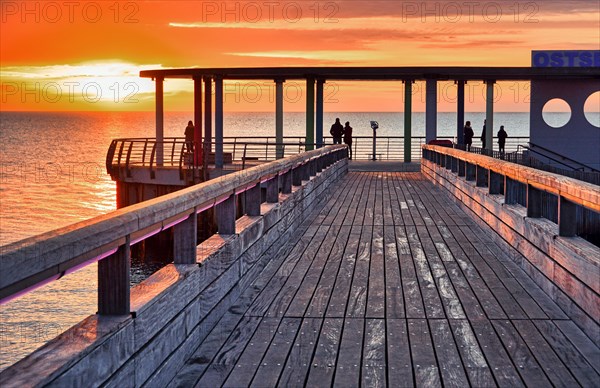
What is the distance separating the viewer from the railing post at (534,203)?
8.81 m

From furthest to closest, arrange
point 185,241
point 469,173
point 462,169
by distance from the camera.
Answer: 1. point 462,169
2. point 469,173
3. point 185,241

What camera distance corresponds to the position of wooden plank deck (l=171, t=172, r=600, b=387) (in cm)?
539

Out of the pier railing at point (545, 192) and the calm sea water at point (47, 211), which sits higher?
the pier railing at point (545, 192)

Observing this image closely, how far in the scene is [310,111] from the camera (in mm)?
34500

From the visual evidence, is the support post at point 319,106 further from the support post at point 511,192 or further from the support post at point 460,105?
the support post at point 511,192

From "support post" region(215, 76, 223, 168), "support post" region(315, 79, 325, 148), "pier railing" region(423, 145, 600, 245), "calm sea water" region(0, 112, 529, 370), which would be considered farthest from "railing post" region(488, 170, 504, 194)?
"support post" region(315, 79, 325, 148)

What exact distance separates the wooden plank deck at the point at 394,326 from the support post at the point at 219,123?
68.5 feet

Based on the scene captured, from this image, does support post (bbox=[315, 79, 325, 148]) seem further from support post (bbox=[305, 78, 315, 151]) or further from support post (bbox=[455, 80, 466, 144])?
support post (bbox=[455, 80, 466, 144])

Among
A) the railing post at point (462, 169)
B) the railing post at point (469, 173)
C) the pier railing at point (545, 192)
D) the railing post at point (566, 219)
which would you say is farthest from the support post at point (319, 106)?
the railing post at point (566, 219)

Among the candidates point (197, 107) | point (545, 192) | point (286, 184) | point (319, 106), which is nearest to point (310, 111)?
point (319, 106)

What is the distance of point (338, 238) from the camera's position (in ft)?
38.3

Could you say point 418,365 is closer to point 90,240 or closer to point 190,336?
point 190,336

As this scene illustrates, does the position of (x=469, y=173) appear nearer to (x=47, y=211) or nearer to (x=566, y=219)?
(x=566, y=219)

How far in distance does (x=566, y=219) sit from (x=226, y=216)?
2691 mm
